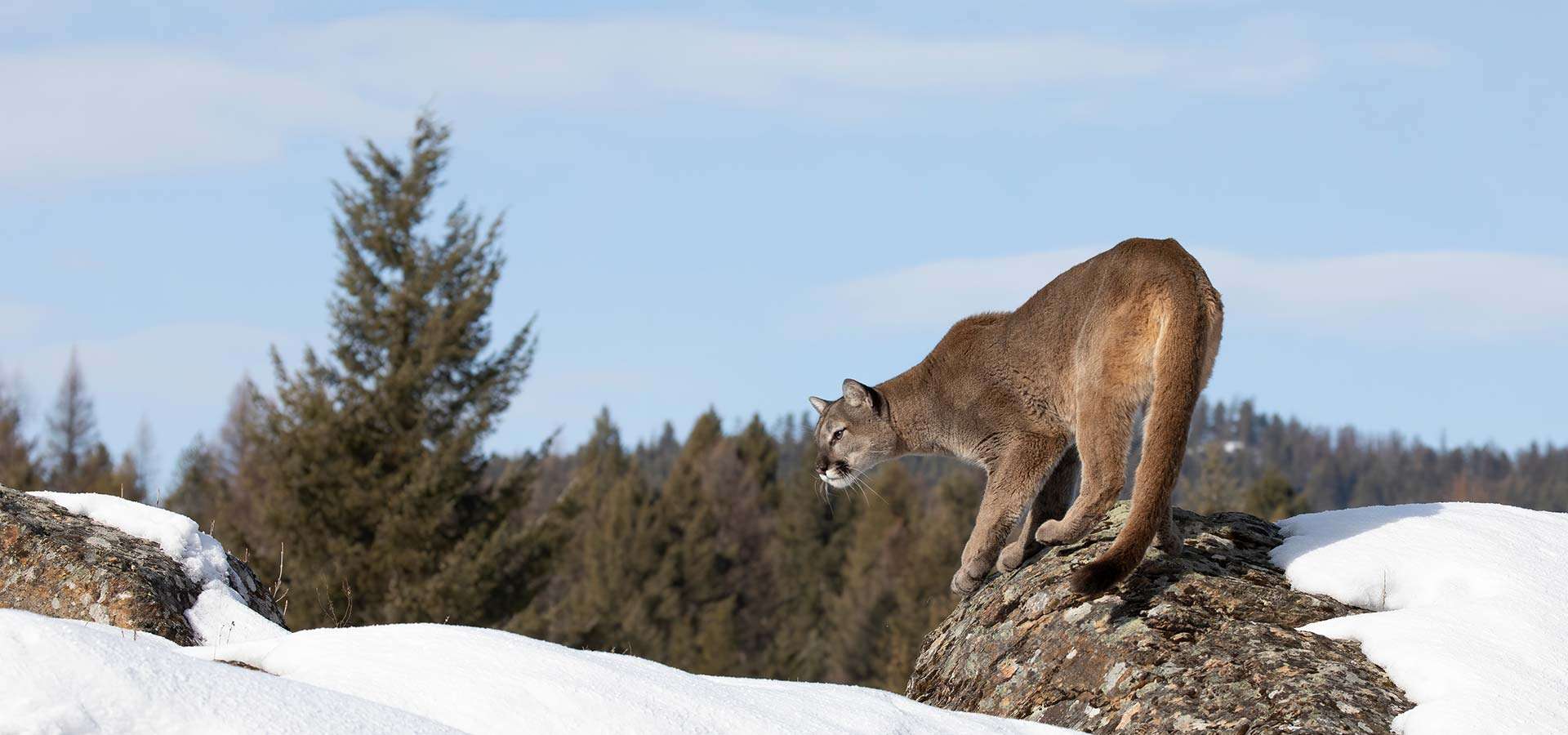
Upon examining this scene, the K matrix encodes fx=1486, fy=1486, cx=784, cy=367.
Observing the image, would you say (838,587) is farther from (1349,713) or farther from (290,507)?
(1349,713)

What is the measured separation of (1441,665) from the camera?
6.98m

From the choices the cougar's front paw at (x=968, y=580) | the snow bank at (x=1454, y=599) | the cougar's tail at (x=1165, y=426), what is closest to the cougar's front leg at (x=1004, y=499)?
the cougar's front paw at (x=968, y=580)

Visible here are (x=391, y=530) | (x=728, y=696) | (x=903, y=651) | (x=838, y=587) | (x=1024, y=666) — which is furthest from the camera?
(x=838, y=587)

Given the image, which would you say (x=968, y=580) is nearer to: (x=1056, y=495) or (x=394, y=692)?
(x=1056, y=495)

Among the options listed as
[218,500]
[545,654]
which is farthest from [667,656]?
[545,654]

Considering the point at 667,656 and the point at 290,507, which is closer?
the point at 290,507

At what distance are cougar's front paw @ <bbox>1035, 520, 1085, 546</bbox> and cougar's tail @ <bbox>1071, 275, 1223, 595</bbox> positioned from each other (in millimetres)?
497

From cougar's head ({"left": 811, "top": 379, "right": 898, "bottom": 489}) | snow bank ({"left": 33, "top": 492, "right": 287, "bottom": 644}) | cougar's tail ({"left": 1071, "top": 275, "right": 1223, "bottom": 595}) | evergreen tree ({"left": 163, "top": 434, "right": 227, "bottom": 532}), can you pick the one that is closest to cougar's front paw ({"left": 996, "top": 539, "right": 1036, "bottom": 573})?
cougar's tail ({"left": 1071, "top": 275, "right": 1223, "bottom": 595})

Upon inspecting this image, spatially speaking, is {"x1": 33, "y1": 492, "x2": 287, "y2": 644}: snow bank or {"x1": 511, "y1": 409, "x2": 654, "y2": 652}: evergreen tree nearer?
{"x1": 33, "y1": 492, "x2": 287, "y2": 644}: snow bank

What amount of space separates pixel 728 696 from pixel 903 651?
45.4 m

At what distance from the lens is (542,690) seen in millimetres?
5781

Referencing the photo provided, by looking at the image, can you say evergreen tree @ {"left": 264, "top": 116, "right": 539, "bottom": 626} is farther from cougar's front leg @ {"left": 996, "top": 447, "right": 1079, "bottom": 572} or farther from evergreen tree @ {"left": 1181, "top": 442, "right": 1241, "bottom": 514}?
evergreen tree @ {"left": 1181, "top": 442, "right": 1241, "bottom": 514}

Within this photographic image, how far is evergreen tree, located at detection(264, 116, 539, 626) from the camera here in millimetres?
29031

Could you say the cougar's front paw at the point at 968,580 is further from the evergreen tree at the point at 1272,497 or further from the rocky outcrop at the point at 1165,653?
the evergreen tree at the point at 1272,497
